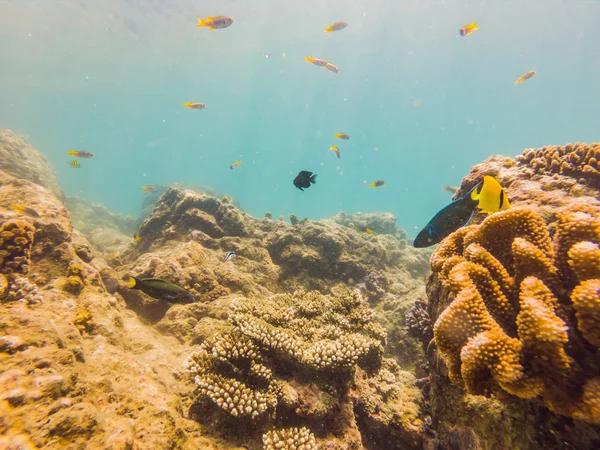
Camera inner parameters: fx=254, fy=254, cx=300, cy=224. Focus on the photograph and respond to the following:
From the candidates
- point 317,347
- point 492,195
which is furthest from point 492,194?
A: point 317,347

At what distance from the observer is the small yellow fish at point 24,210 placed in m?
4.51

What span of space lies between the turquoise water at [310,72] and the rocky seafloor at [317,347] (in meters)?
42.4

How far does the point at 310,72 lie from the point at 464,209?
86.4 meters

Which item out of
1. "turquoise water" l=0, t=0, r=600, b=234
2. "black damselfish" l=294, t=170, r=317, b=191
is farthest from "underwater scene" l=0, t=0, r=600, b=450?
"turquoise water" l=0, t=0, r=600, b=234

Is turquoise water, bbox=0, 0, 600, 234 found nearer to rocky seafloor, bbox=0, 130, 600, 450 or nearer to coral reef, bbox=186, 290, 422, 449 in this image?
rocky seafloor, bbox=0, 130, 600, 450

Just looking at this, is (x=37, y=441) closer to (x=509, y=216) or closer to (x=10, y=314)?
(x=10, y=314)

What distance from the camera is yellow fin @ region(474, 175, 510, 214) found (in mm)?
2502

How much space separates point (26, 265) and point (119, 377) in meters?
2.47

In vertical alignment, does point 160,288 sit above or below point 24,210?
below

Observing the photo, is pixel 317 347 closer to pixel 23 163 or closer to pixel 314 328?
pixel 314 328

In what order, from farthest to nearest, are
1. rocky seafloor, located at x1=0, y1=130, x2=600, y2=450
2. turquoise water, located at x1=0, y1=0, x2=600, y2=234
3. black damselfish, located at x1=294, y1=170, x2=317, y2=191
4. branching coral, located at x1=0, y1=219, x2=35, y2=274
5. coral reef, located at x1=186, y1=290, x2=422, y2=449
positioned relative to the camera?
turquoise water, located at x1=0, y1=0, x2=600, y2=234
black damselfish, located at x1=294, y1=170, x2=317, y2=191
branching coral, located at x1=0, y1=219, x2=35, y2=274
coral reef, located at x1=186, y1=290, x2=422, y2=449
rocky seafloor, located at x1=0, y1=130, x2=600, y2=450

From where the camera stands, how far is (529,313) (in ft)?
5.67

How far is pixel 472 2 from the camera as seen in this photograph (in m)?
43.8

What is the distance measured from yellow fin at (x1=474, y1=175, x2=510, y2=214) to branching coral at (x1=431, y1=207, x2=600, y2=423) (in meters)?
0.14
